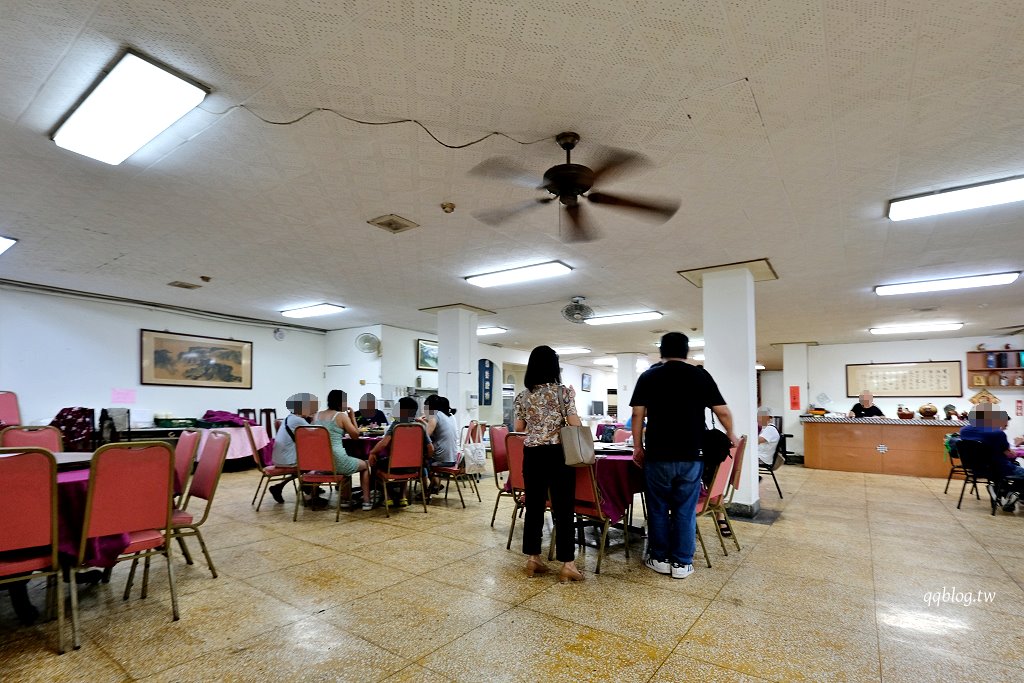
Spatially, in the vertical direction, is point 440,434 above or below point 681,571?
above

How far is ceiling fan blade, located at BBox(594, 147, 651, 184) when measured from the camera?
103 inches

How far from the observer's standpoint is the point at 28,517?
2166mm

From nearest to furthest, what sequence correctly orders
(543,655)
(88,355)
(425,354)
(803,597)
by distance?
1. (543,655)
2. (803,597)
3. (88,355)
4. (425,354)

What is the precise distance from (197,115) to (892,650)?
169 inches

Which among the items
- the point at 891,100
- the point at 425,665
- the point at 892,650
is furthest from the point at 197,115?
the point at 892,650

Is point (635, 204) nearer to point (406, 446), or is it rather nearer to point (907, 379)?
point (406, 446)

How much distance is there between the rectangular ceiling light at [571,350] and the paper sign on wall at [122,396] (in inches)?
336

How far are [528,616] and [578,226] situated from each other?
219 cm

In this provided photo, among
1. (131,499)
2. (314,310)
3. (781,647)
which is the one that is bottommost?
(781,647)

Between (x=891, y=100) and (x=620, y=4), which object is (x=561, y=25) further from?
(x=891, y=100)

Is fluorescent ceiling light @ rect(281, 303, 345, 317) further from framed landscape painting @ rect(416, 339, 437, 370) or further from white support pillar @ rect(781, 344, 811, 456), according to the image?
white support pillar @ rect(781, 344, 811, 456)

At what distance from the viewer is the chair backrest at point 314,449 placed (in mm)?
4633

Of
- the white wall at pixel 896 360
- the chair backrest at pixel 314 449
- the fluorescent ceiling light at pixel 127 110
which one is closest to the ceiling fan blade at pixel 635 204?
the fluorescent ceiling light at pixel 127 110

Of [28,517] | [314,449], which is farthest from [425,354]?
[28,517]
